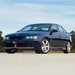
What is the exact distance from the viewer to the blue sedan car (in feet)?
49.0

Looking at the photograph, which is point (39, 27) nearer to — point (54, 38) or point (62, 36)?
point (54, 38)

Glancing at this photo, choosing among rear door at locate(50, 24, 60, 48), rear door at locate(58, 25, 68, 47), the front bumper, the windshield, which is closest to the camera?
the front bumper

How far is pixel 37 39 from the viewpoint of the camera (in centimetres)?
1492

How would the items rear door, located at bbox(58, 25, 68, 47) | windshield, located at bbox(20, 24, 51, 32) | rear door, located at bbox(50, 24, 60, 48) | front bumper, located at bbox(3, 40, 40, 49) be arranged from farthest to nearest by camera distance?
1. rear door, located at bbox(58, 25, 68, 47)
2. windshield, located at bbox(20, 24, 51, 32)
3. rear door, located at bbox(50, 24, 60, 48)
4. front bumper, located at bbox(3, 40, 40, 49)

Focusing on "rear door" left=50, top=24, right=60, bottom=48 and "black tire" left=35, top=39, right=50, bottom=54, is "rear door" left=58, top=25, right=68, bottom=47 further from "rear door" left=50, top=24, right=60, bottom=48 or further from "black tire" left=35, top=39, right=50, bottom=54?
"black tire" left=35, top=39, right=50, bottom=54

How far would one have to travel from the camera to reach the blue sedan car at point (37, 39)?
14.9 m

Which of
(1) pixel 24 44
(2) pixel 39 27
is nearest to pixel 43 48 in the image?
(1) pixel 24 44

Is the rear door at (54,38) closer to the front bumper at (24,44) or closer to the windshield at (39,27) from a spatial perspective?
the windshield at (39,27)

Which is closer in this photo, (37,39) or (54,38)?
(37,39)

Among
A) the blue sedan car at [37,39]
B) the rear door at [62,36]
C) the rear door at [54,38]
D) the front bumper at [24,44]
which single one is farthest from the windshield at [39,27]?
Answer: the front bumper at [24,44]

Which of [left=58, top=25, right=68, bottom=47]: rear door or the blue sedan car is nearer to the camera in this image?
the blue sedan car

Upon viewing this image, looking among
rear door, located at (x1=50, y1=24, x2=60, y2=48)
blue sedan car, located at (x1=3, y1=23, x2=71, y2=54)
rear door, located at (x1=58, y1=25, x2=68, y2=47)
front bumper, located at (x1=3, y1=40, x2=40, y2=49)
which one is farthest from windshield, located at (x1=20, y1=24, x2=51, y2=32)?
front bumper, located at (x1=3, y1=40, x2=40, y2=49)

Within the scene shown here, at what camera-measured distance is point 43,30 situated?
16.0 metres

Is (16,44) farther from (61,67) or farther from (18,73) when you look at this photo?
(18,73)
